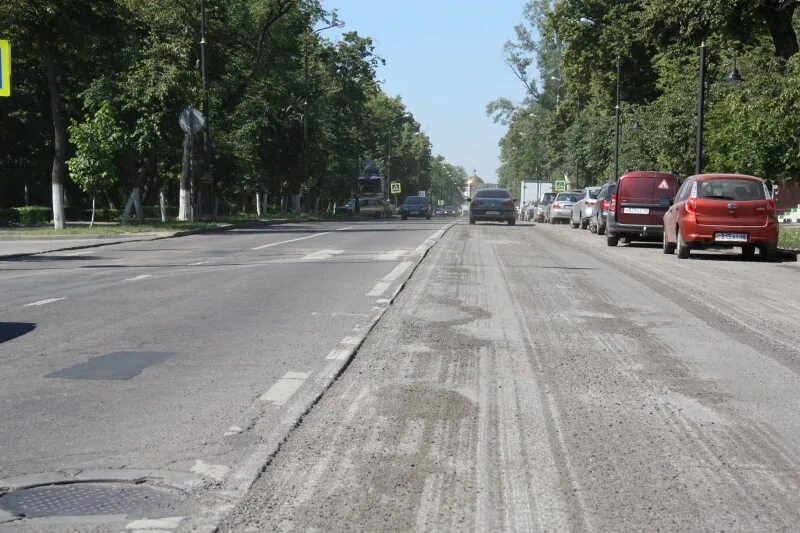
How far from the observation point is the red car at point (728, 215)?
66.2 feet

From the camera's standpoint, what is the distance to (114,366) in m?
7.52

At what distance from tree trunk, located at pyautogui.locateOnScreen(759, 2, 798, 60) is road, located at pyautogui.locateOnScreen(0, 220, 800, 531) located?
20468 millimetres

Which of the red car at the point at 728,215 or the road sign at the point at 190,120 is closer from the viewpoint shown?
the red car at the point at 728,215

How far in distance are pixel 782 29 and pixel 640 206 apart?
31.9 ft

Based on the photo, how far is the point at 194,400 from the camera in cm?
631

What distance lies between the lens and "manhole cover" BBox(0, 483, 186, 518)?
4.14 m

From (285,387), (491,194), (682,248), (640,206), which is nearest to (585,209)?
(491,194)

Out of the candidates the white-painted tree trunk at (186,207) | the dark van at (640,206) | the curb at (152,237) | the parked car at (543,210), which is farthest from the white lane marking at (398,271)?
the parked car at (543,210)

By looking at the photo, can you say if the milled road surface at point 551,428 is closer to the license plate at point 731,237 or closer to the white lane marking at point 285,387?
the white lane marking at point 285,387

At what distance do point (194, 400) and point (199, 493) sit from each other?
6.50 feet

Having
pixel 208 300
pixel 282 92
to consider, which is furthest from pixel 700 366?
pixel 282 92

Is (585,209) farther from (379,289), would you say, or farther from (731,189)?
(379,289)

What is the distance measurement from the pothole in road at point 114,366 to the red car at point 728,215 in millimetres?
14758

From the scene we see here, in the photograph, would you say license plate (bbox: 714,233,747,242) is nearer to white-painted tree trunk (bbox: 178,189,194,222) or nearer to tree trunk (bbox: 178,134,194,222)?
tree trunk (bbox: 178,134,194,222)
